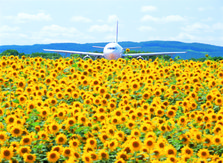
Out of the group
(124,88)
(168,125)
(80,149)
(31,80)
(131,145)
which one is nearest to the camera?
(131,145)

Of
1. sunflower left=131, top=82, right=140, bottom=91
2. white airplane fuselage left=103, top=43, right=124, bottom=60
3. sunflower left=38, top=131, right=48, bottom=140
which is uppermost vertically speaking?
white airplane fuselage left=103, top=43, right=124, bottom=60

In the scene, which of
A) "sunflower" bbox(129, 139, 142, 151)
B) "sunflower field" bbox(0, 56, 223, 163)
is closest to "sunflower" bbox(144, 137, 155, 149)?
"sunflower field" bbox(0, 56, 223, 163)

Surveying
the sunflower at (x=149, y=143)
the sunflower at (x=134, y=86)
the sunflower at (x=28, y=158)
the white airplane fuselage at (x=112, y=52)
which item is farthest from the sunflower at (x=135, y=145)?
the white airplane fuselage at (x=112, y=52)

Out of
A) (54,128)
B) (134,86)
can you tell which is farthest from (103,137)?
(134,86)

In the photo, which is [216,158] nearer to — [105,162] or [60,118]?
→ [105,162]

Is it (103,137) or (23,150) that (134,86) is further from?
(23,150)

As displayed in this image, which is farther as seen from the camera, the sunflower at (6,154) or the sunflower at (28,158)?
the sunflower at (6,154)

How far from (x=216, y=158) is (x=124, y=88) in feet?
13.4

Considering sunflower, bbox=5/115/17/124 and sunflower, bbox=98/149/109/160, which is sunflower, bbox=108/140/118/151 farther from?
sunflower, bbox=5/115/17/124

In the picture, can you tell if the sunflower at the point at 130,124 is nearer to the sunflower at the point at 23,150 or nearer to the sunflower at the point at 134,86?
the sunflower at the point at 23,150

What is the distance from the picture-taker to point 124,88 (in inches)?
347

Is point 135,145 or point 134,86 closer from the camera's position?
point 135,145

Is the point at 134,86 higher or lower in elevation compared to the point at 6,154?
higher

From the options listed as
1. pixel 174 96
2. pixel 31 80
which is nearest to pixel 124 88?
pixel 174 96
